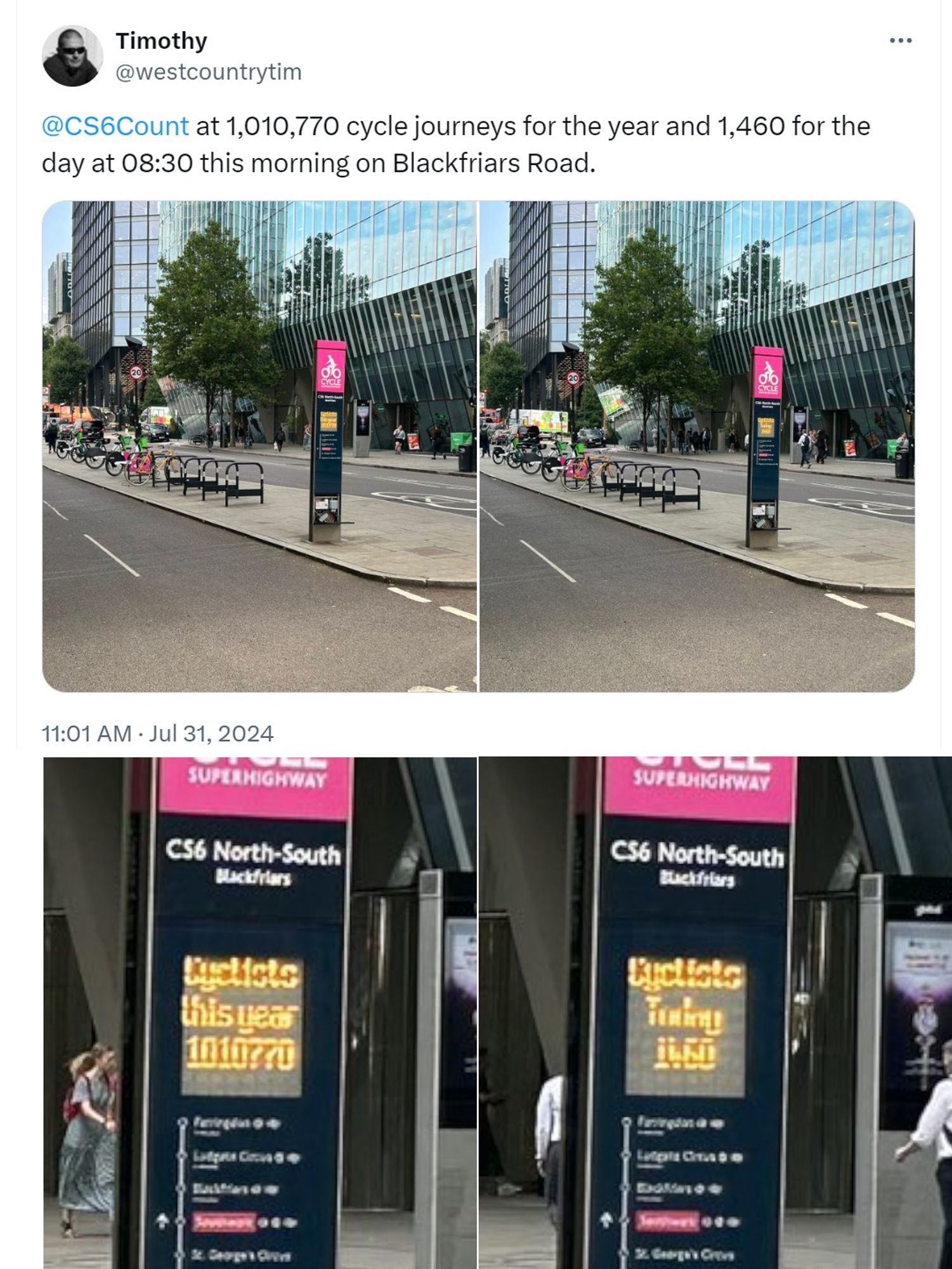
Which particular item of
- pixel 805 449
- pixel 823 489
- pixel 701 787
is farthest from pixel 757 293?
pixel 701 787

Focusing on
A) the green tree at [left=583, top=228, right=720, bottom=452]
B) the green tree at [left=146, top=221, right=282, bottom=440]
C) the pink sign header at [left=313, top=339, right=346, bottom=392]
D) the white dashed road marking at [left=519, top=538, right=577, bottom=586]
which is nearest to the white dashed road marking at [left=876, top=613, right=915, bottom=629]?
the green tree at [left=583, top=228, right=720, bottom=452]

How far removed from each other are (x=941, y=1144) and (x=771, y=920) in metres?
1.06

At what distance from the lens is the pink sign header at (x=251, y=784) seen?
28.2 feet

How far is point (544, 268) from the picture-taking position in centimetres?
853

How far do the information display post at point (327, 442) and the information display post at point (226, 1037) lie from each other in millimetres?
909

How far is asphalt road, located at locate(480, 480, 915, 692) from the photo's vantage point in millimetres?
8539

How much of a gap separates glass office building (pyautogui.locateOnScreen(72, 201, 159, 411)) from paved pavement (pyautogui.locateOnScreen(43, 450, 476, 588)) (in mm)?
403

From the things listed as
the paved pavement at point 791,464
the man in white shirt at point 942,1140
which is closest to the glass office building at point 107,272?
the paved pavement at point 791,464

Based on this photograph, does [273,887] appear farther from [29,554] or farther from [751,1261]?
[751,1261]

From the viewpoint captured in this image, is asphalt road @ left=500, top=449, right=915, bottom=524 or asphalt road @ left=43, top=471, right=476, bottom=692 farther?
asphalt road @ left=500, top=449, right=915, bottom=524

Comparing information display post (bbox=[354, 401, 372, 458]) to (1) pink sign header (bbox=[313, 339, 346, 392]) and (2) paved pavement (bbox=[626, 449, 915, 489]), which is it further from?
(2) paved pavement (bbox=[626, 449, 915, 489])

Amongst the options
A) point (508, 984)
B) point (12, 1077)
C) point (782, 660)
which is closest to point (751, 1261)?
point (508, 984)
